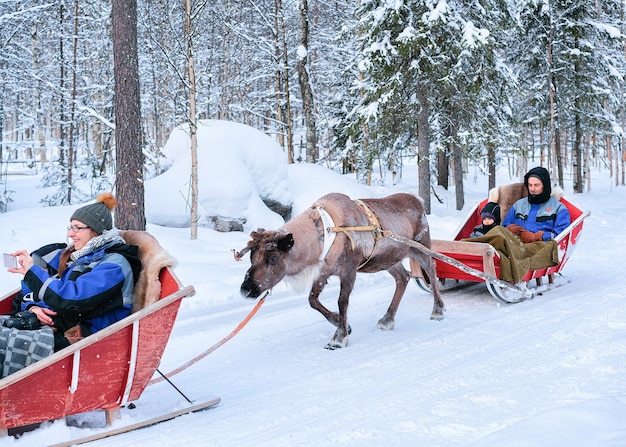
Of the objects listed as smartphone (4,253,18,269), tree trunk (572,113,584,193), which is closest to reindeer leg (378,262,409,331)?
smartphone (4,253,18,269)

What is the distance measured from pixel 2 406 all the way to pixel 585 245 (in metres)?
10.4

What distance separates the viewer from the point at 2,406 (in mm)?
2961

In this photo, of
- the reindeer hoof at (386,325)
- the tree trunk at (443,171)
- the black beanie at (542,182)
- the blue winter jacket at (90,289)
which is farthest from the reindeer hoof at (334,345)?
the tree trunk at (443,171)

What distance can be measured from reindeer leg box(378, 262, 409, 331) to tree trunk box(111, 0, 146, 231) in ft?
13.5

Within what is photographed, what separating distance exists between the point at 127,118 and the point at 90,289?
18.4 ft

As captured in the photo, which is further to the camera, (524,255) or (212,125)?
(212,125)

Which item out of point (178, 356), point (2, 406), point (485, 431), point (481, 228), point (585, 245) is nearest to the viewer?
point (2, 406)

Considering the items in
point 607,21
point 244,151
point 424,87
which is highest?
point 607,21

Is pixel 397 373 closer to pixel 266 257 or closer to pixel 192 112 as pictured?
pixel 266 257

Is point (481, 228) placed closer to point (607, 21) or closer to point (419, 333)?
point (419, 333)

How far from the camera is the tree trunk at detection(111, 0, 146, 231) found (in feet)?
27.3

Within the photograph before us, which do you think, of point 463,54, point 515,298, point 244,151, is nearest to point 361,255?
point 515,298

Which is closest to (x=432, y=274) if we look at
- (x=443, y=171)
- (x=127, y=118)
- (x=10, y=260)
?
(x=10, y=260)

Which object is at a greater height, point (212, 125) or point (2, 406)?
Answer: point (212, 125)
